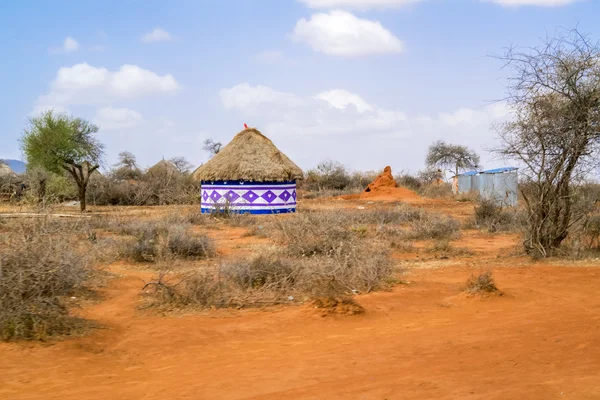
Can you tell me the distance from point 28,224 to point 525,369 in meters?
5.81

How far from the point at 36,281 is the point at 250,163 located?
651 inches

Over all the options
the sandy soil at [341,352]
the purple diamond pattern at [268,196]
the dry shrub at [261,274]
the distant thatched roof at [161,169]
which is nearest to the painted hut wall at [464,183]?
the purple diamond pattern at [268,196]

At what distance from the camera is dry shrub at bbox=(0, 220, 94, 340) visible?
18.8 feet

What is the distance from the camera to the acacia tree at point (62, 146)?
2505 centimetres

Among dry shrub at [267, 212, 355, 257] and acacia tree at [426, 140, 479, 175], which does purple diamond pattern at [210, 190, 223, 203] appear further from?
acacia tree at [426, 140, 479, 175]

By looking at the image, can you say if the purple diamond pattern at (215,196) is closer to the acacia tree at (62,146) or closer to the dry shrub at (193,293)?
the acacia tree at (62,146)

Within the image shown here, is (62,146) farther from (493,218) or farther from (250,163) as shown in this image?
(493,218)

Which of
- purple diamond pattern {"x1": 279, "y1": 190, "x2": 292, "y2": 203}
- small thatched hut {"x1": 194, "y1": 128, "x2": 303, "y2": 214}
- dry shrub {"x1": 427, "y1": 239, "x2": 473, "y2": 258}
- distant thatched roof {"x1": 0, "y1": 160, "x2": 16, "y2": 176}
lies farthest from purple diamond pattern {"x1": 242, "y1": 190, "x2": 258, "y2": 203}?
distant thatched roof {"x1": 0, "y1": 160, "x2": 16, "y2": 176}

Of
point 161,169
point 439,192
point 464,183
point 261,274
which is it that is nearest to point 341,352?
point 261,274

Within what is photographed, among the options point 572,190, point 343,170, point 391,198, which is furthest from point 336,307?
point 343,170

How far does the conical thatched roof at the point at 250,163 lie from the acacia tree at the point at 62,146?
500 centimetres

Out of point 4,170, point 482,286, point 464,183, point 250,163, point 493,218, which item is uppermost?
point 4,170

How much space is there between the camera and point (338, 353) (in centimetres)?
545

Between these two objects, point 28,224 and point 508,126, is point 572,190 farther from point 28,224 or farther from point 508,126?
point 28,224
